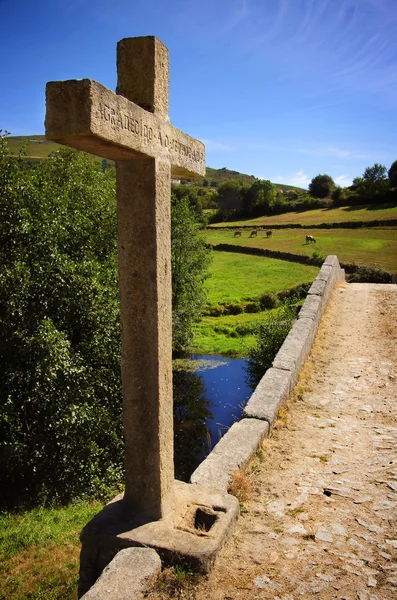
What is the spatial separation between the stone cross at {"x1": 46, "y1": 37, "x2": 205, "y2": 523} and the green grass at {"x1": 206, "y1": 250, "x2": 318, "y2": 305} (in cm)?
2475

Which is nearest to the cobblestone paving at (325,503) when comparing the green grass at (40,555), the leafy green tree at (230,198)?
the green grass at (40,555)

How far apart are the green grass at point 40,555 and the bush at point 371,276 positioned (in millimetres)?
18915

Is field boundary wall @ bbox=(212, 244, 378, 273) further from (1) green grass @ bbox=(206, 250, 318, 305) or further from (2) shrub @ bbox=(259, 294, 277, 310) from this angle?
(2) shrub @ bbox=(259, 294, 277, 310)

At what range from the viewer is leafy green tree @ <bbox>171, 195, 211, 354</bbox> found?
19.7 m

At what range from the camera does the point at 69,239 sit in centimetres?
1170

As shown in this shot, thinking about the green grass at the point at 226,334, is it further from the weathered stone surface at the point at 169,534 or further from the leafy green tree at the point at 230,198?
the leafy green tree at the point at 230,198

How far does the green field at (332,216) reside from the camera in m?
46.7

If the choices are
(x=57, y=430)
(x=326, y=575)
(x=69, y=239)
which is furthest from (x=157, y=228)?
(x=69, y=239)

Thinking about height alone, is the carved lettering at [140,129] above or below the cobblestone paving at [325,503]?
above

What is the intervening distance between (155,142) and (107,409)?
29.0 ft

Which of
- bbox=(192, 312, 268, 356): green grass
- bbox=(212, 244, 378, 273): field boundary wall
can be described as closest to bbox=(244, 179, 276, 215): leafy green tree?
bbox=(212, 244, 378, 273): field boundary wall

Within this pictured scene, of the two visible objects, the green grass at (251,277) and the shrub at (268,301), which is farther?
the green grass at (251,277)

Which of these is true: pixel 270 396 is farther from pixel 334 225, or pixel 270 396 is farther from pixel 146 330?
pixel 334 225

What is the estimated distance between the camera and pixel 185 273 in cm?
2055
